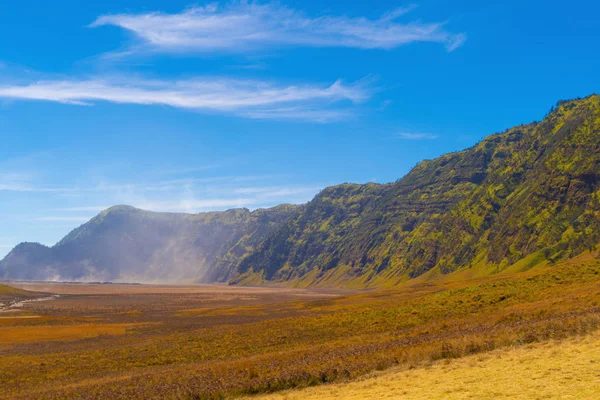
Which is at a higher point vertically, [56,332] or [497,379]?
[497,379]

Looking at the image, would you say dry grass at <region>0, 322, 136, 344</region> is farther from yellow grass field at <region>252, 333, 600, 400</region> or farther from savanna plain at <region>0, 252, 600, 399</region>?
yellow grass field at <region>252, 333, 600, 400</region>

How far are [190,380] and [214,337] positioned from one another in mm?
28121

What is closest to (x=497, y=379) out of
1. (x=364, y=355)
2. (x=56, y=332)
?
(x=364, y=355)

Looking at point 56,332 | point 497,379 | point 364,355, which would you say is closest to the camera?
point 497,379

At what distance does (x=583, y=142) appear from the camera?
185625 mm

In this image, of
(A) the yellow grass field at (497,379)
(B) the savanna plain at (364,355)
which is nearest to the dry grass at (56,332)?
(B) the savanna plain at (364,355)

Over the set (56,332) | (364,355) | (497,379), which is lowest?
(56,332)

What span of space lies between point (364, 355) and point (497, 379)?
13.3m

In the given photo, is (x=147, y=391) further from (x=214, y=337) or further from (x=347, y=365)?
(x=214, y=337)

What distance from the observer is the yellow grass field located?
1803cm

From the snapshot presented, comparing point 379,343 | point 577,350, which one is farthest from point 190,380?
point 577,350

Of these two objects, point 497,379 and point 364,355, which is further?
point 364,355

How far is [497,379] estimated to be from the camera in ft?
67.5

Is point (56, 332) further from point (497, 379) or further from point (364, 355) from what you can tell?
point (497, 379)
